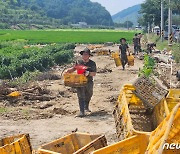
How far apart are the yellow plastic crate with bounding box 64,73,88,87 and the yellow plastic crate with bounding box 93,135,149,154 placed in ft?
16.1

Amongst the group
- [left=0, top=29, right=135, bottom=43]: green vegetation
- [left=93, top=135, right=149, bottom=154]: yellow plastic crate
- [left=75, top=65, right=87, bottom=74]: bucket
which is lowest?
[left=0, top=29, right=135, bottom=43]: green vegetation

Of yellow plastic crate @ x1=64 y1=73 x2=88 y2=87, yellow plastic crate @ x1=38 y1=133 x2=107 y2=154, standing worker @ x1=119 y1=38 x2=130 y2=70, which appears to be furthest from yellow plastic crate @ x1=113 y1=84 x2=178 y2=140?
standing worker @ x1=119 y1=38 x2=130 y2=70

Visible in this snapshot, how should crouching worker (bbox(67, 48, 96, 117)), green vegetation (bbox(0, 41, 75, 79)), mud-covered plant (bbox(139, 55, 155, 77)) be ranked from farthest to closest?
green vegetation (bbox(0, 41, 75, 79)) → mud-covered plant (bbox(139, 55, 155, 77)) → crouching worker (bbox(67, 48, 96, 117))

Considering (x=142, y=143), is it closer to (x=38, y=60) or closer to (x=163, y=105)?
(x=163, y=105)

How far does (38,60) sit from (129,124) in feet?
52.7

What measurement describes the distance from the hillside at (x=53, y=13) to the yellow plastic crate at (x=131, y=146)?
110 m

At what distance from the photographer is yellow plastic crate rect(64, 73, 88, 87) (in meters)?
10.1

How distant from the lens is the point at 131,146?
5172 mm

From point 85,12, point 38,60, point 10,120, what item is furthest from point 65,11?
point 10,120

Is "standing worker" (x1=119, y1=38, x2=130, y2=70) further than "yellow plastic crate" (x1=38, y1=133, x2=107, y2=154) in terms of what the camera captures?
Yes

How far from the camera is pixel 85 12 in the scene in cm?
17900

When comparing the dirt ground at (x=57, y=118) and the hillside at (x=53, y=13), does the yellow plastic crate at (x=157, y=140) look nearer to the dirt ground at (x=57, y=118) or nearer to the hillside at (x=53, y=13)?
the dirt ground at (x=57, y=118)

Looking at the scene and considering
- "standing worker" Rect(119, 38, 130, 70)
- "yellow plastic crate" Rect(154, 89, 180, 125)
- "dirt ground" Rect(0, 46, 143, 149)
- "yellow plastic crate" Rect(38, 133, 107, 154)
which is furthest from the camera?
"standing worker" Rect(119, 38, 130, 70)

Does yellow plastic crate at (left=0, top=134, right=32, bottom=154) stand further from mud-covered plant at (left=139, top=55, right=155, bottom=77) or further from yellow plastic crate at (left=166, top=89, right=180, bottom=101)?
mud-covered plant at (left=139, top=55, right=155, bottom=77)
